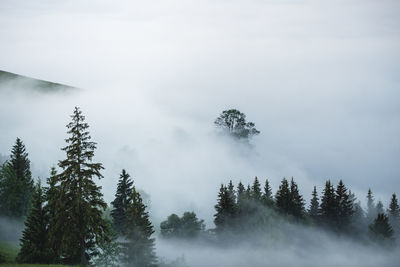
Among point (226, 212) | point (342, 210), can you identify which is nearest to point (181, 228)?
point (226, 212)

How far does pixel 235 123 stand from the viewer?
146m

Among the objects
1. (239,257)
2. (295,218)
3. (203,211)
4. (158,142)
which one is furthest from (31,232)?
(158,142)

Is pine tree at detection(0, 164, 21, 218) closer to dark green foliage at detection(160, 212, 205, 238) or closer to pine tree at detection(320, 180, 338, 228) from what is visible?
dark green foliage at detection(160, 212, 205, 238)

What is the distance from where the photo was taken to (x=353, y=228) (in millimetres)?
77938

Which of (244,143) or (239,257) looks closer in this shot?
(239,257)

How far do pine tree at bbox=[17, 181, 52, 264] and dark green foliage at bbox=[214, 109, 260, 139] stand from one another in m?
110

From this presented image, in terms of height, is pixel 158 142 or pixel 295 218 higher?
pixel 158 142

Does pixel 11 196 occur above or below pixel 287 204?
below

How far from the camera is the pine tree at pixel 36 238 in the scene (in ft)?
117

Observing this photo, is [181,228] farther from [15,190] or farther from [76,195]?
[76,195]

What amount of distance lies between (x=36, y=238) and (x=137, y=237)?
11.7m

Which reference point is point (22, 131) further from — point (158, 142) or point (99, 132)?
point (158, 142)

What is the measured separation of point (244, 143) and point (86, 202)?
129 m

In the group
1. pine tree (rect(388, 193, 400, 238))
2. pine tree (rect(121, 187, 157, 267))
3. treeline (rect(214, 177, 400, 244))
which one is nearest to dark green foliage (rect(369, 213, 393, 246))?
treeline (rect(214, 177, 400, 244))
